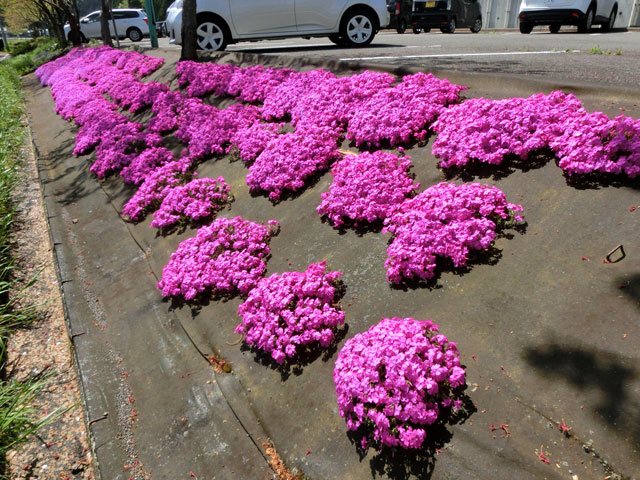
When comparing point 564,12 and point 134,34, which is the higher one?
point 134,34

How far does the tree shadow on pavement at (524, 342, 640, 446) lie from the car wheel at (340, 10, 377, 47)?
11.6 metres

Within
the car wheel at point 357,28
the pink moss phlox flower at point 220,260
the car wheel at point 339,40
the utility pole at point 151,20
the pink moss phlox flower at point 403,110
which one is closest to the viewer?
the pink moss phlox flower at point 220,260

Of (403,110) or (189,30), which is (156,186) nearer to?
(403,110)

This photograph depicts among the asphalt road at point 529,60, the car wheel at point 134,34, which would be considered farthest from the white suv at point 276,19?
the car wheel at point 134,34

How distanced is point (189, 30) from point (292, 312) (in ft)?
Result: 31.2

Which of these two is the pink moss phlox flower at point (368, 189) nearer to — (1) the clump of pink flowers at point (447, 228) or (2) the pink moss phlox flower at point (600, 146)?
(1) the clump of pink flowers at point (447, 228)

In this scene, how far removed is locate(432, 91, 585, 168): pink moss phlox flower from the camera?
13.6 ft

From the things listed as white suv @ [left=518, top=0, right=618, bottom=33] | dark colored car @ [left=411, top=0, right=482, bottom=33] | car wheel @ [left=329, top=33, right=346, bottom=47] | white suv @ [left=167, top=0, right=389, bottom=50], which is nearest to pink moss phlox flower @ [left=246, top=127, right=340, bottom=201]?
white suv @ [left=167, top=0, right=389, bottom=50]

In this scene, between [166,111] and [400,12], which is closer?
[166,111]

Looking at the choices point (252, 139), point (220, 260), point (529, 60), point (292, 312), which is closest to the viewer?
point (292, 312)

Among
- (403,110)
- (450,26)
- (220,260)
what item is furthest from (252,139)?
(450,26)

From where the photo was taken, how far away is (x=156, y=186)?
7.00 metres

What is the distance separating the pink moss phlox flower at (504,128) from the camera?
4133mm

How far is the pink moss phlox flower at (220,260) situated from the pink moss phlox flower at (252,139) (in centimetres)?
158
